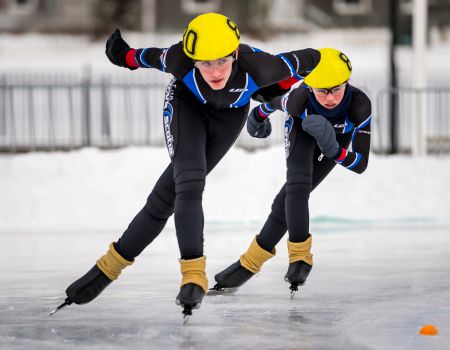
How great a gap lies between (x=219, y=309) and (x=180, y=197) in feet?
3.17

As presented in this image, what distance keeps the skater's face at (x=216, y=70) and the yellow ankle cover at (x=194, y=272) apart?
907mm

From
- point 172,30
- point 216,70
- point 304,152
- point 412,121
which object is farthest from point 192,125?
point 172,30

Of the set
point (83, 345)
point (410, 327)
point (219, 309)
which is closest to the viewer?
point (83, 345)

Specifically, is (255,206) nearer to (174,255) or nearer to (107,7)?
(174,255)

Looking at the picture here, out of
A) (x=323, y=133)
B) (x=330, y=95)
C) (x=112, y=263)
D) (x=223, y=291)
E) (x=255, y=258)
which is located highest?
(x=330, y=95)

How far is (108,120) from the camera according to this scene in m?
19.5

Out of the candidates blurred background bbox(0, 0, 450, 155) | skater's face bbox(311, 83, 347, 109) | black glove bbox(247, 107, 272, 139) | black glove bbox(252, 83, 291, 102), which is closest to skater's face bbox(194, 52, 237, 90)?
black glove bbox(252, 83, 291, 102)

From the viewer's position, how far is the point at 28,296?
7.18 m

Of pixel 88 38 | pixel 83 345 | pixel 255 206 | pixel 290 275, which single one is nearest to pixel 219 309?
pixel 290 275

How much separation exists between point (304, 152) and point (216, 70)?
1.37 meters

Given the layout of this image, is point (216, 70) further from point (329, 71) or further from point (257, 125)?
point (257, 125)

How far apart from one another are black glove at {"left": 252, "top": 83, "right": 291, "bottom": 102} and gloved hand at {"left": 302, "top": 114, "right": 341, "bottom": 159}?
23cm

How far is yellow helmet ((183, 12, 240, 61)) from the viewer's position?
582 cm

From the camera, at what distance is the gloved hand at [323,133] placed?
6605 millimetres
